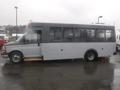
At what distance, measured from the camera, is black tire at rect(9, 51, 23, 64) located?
43.2 ft

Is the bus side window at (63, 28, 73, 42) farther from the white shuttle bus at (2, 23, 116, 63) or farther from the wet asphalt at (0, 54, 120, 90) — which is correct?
the wet asphalt at (0, 54, 120, 90)

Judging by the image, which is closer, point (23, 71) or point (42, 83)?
point (42, 83)

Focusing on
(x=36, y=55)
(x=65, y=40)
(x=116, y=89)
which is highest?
(x=65, y=40)

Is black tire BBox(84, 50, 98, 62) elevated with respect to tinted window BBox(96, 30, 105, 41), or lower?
lower

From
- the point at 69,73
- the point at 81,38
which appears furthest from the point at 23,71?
the point at 81,38

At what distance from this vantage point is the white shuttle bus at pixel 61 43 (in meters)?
13.1

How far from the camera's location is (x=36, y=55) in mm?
13359

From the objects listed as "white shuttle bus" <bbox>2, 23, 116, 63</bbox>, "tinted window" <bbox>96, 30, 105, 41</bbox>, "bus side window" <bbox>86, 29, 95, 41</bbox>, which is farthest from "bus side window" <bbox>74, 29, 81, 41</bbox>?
"tinted window" <bbox>96, 30, 105, 41</bbox>

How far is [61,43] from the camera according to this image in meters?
13.5

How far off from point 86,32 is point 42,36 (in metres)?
3.02

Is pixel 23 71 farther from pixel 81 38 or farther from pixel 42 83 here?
pixel 81 38

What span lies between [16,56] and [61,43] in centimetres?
294

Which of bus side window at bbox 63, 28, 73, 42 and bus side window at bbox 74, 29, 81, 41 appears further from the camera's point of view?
bus side window at bbox 74, 29, 81, 41

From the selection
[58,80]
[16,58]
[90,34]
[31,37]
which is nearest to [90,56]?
[90,34]
